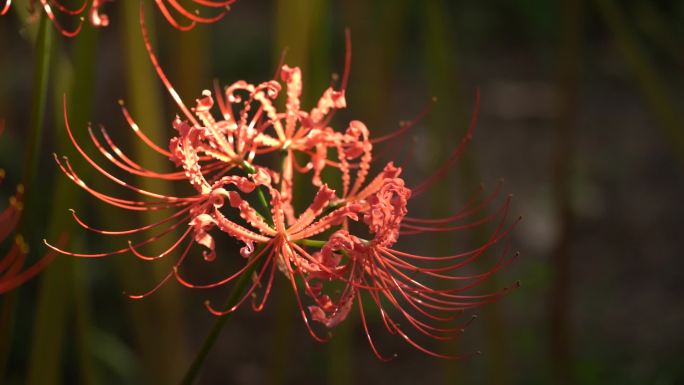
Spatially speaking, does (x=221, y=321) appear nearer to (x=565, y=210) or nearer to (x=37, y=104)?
(x=37, y=104)

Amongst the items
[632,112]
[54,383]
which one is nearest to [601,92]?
[632,112]

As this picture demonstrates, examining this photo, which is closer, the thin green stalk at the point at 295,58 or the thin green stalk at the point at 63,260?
the thin green stalk at the point at 63,260

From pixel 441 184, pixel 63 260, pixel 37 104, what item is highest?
pixel 441 184

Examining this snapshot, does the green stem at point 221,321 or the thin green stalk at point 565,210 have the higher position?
the thin green stalk at point 565,210

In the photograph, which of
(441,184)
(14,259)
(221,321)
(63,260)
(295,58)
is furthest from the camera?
(441,184)

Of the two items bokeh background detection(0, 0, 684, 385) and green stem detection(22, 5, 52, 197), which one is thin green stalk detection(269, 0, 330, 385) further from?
green stem detection(22, 5, 52, 197)

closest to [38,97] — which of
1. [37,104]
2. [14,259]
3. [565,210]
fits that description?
[37,104]

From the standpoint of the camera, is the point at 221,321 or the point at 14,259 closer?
the point at 221,321

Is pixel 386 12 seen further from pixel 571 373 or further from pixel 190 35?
pixel 571 373

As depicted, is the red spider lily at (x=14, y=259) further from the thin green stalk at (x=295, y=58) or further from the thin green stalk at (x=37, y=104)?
the thin green stalk at (x=295, y=58)

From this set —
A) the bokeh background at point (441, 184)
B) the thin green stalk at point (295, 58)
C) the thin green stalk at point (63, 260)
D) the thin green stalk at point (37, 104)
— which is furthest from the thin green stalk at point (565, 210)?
the thin green stalk at point (37, 104)
